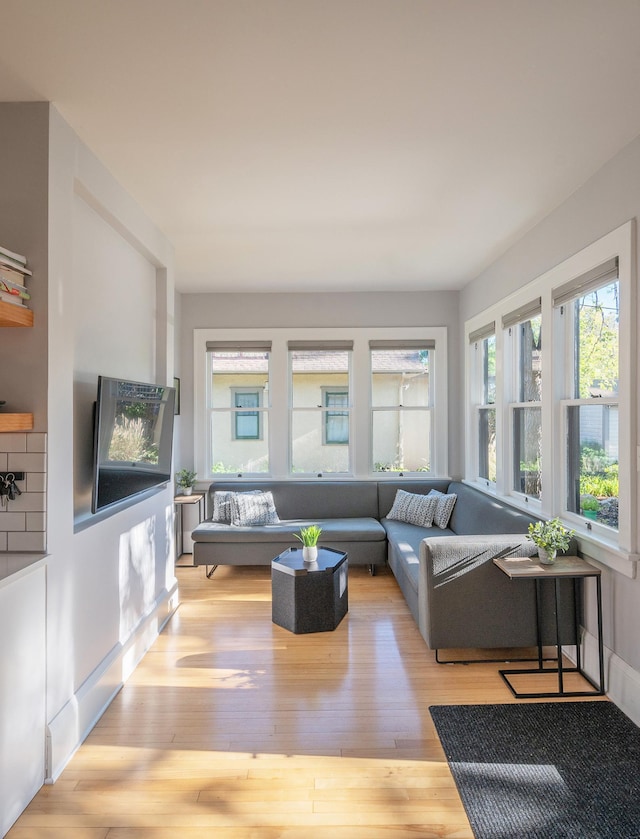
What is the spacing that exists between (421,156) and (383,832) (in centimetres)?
292

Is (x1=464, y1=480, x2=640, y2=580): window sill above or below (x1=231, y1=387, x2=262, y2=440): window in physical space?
below

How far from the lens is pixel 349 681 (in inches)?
116

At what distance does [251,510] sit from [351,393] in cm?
168

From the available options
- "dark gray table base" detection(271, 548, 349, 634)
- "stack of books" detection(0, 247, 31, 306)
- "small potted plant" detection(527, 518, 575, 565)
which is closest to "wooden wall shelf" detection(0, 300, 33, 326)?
"stack of books" detection(0, 247, 31, 306)

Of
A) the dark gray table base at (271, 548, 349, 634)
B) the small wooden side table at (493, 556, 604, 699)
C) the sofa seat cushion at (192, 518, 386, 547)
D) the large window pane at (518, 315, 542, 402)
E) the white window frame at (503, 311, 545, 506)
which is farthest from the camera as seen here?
the sofa seat cushion at (192, 518, 386, 547)

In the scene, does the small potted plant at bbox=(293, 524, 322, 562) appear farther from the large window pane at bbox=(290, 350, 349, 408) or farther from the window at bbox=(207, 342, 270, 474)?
the large window pane at bbox=(290, 350, 349, 408)

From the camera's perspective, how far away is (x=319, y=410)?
19.1 feet

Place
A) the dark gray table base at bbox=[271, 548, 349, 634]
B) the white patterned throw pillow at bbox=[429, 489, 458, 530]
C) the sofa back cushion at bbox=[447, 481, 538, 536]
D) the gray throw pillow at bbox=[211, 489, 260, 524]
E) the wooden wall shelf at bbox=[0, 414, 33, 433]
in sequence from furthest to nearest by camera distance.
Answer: the gray throw pillow at bbox=[211, 489, 260, 524] → the white patterned throw pillow at bbox=[429, 489, 458, 530] → the sofa back cushion at bbox=[447, 481, 538, 536] → the dark gray table base at bbox=[271, 548, 349, 634] → the wooden wall shelf at bbox=[0, 414, 33, 433]

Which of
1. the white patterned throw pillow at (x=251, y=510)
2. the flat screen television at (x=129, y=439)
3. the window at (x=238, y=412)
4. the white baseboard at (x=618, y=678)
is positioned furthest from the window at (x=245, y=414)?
the white baseboard at (x=618, y=678)

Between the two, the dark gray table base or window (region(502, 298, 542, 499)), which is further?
window (region(502, 298, 542, 499))

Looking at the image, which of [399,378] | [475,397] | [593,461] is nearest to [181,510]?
[399,378]

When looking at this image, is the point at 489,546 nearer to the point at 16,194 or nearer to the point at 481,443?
the point at 481,443

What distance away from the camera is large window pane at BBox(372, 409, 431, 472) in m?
5.85

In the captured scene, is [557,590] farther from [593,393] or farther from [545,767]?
[593,393]
